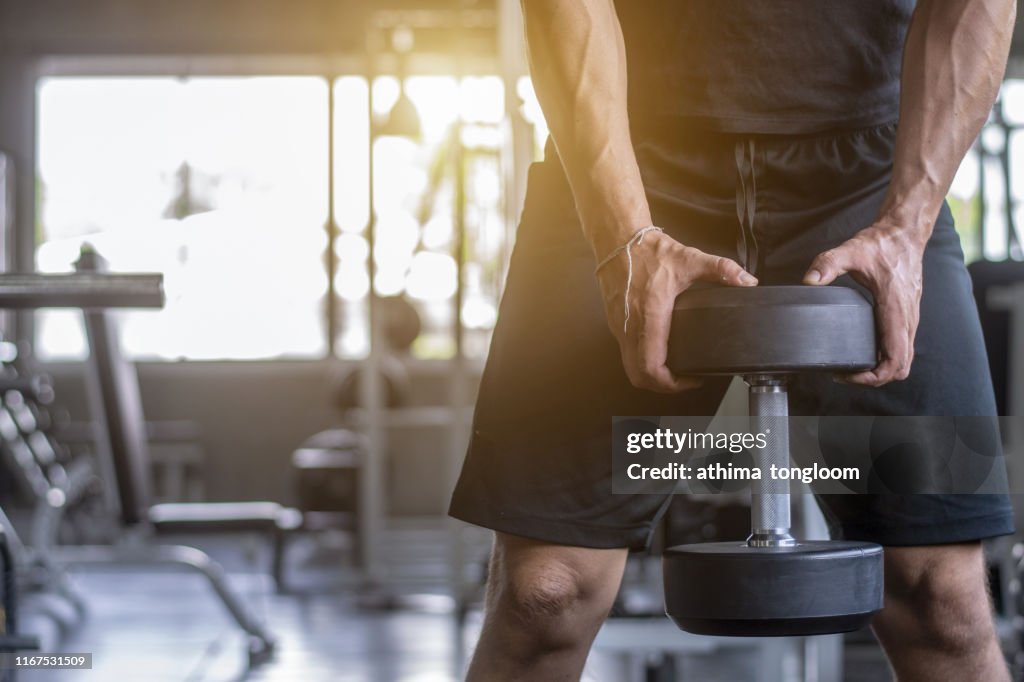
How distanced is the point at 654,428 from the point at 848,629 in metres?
0.22

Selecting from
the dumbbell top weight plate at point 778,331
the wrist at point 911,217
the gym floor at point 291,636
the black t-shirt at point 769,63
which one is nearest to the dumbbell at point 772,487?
the dumbbell top weight plate at point 778,331

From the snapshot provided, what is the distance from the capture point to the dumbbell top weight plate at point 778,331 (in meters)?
0.68

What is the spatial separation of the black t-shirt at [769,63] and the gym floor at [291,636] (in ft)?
5.08

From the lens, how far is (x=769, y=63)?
92 cm

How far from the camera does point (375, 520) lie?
4195mm

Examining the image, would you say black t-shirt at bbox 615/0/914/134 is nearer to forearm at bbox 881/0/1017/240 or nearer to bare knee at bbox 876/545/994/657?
forearm at bbox 881/0/1017/240

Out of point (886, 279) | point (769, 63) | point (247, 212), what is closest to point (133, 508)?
point (769, 63)

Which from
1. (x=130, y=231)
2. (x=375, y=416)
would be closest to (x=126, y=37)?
(x=130, y=231)

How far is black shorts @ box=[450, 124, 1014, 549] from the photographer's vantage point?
2.87ft

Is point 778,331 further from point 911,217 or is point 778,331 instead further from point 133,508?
point 133,508

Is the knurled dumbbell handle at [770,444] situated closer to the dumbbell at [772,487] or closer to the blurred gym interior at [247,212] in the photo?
the dumbbell at [772,487]

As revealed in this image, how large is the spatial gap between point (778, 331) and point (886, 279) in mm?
135

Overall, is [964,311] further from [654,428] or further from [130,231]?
[130,231]

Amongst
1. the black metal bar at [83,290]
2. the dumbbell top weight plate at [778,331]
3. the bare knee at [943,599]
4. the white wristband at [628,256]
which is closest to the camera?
the dumbbell top weight plate at [778,331]
